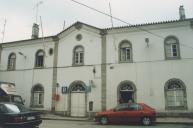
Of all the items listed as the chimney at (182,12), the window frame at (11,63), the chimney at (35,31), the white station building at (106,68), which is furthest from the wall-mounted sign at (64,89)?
the chimney at (182,12)

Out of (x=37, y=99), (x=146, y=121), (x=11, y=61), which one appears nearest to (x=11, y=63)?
(x=11, y=61)

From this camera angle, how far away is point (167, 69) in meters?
19.1

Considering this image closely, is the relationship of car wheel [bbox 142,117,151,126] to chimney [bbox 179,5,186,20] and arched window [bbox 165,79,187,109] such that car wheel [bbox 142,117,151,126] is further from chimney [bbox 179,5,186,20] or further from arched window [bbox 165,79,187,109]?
chimney [bbox 179,5,186,20]

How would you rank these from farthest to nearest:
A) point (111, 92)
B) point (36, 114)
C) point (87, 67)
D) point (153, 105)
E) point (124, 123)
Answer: point (87, 67)
point (111, 92)
point (153, 105)
point (124, 123)
point (36, 114)

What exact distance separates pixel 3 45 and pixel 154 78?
1741 centimetres

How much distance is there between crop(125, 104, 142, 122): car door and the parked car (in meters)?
6.47

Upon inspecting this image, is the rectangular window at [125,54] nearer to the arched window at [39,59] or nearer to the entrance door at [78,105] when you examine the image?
the entrance door at [78,105]

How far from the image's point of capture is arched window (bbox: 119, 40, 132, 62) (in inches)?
821

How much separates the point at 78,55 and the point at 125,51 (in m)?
4.66

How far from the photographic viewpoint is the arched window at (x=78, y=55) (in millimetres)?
22625

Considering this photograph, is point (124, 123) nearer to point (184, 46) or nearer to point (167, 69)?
point (167, 69)

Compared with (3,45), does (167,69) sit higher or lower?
lower

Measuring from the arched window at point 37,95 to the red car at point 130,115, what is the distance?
28.6 feet

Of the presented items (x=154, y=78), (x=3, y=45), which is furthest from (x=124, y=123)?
(x=3, y=45)
